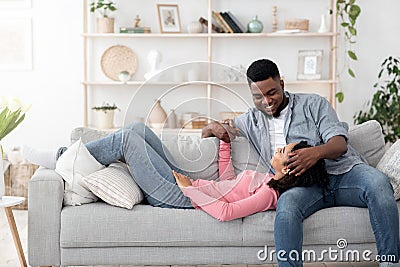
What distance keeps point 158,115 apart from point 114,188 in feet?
1.62

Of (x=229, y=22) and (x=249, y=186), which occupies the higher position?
(x=229, y=22)

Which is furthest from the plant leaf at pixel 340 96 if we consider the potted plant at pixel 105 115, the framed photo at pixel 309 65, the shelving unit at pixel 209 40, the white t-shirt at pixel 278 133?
the white t-shirt at pixel 278 133

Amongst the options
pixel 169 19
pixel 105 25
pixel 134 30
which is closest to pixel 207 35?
pixel 169 19

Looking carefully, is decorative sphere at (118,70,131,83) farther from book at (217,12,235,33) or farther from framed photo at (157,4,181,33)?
book at (217,12,235,33)

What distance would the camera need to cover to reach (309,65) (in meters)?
5.66

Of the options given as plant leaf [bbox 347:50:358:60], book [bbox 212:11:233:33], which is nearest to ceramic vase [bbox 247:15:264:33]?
book [bbox 212:11:233:33]

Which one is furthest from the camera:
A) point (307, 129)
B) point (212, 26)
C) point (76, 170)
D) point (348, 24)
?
point (212, 26)

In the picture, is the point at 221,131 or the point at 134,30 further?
the point at 134,30

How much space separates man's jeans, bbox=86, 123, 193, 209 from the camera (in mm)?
3242

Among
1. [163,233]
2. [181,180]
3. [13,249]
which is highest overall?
[181,180]

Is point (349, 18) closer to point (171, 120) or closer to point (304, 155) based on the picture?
point (304, 155)

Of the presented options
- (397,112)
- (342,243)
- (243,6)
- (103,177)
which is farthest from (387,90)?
(103,177)

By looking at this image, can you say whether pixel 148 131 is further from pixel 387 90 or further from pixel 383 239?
pixel 387 90

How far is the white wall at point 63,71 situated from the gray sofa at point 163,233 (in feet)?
8.57
